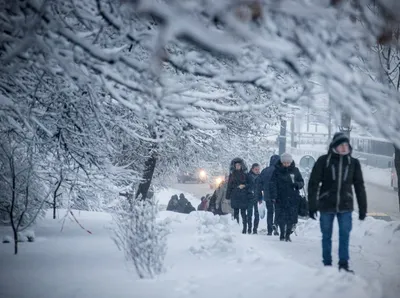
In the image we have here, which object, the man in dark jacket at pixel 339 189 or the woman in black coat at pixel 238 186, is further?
the woman in black coat at pixel 238 186

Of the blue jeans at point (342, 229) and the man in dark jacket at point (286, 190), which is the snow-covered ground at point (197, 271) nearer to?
the blue jeans at point (342, 229)

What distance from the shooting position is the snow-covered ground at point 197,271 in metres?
4.52

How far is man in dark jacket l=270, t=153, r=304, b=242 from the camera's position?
8609 millimetres

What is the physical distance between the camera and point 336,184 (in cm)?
555

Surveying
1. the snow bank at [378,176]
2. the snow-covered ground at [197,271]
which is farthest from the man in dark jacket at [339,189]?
the snow bank at [378,176]

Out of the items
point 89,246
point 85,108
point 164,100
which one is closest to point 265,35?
point 164,100

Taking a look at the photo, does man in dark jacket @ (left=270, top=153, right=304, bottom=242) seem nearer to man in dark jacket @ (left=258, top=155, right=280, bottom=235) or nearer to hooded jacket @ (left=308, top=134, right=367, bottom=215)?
man in dark jacket @ (left=258, top=155, right=280, bottom=235)

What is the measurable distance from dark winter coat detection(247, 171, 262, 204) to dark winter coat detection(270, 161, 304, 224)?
5.33 feet

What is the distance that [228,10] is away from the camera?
3.17m

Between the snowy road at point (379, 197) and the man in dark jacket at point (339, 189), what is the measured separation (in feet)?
57.3

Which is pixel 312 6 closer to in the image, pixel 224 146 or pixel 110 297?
pixel 110 297

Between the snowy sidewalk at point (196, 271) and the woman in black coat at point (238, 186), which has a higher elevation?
the woman in black coat at point (238, 186)

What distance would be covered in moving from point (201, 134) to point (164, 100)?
6415 mm

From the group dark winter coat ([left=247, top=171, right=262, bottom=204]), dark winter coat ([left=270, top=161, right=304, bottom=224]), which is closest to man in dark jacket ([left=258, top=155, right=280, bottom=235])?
dark winter coat ([left=247, top=171, right=262, bottom=204])
